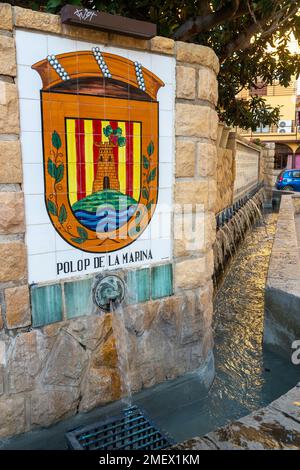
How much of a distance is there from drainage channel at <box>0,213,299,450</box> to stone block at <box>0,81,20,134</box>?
1717 millimetres

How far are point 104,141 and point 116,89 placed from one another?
1.03 ft

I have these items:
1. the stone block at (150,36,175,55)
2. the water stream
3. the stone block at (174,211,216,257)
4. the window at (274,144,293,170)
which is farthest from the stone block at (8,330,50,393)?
the window at (274,144,293,170)

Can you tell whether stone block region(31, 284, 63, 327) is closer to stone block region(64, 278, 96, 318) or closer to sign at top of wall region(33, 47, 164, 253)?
stone block region(64, 278, 96, 318)

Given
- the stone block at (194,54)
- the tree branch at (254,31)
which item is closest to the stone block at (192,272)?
the stone block at (194,54)

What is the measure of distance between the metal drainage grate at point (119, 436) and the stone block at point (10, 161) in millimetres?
1506

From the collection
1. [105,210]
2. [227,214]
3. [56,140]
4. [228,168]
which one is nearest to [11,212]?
[56,140]

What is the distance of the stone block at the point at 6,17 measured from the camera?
6.78 ft

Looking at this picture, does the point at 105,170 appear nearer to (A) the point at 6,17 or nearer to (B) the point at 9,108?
(B) the point at 9,108

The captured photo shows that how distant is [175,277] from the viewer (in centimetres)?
293

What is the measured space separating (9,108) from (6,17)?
1.44ft

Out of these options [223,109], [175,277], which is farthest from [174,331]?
[223,109]

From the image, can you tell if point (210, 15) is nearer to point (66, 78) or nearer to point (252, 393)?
point (66, 78)

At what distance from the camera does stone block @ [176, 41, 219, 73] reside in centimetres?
271

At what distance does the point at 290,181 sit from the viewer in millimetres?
20281
